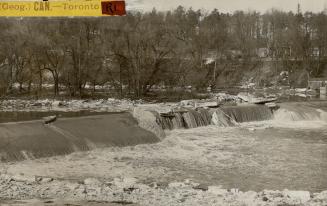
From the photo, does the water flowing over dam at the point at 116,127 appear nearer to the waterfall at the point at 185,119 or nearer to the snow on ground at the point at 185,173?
the waterfall at the point at 185,119

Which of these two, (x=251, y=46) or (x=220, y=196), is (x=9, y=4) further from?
(x=251, y=46)

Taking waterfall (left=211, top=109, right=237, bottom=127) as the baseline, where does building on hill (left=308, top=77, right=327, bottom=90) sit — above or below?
above

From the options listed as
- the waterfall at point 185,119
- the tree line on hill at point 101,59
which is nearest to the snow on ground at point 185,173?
the waterfall at point 185,119

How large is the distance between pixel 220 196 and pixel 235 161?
3619 millimetres

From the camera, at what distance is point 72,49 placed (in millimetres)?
33219

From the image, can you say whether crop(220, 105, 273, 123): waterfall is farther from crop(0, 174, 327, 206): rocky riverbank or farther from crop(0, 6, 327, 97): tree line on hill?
crop(0, 6, 327, 97): tree line on hill

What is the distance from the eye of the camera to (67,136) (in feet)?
45.8

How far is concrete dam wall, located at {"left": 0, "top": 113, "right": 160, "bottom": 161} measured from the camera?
1268 centimetres

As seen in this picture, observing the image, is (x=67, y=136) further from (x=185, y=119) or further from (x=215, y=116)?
(x=215, y=116)

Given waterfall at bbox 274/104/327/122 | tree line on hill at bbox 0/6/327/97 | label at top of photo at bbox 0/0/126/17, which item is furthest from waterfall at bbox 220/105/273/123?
tree line on hill at bbox 0/6/327/97

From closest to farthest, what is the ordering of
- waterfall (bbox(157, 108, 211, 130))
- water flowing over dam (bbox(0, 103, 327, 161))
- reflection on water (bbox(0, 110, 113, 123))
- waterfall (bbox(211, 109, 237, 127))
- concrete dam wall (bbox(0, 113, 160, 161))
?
concrete dam wall (bbox(0, 113, 160, 161))
water flowing over dam (bbox(0, 103, 327, 161))
waterfall (bbox(157, 108, 211, 130))
waterfall (bbox(211, 109, 237, 127))
reflection on water (bbox(0, 110, 113, 123))

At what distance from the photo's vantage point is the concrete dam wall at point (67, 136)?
12680 millimetres

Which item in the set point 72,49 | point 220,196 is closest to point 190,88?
point 72,49

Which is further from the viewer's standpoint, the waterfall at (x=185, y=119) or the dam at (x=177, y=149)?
the waterfall at (x=185, y=119)
